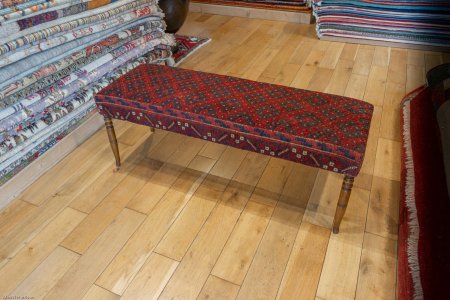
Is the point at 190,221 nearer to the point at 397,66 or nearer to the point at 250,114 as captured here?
the point at 250,114

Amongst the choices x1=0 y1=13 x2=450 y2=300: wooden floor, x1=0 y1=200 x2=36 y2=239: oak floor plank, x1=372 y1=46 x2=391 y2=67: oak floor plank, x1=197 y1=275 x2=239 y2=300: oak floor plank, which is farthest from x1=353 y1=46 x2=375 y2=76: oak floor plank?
x1=0 y1=200 x2=36 y2=239: oak floor plank

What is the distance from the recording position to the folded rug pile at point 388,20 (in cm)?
274

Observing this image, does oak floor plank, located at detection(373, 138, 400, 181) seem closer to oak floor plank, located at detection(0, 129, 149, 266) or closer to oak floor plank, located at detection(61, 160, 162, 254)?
oak floor plank, located at detection(61, 160, 162, 254)

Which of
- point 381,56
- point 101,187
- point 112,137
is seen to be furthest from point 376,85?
point 101,187

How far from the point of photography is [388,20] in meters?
2.86

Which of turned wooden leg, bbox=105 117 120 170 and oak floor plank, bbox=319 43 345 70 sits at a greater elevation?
turned wooden leg, bbox=105 117 120 170

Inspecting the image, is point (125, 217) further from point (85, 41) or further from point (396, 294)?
point (396, 294)

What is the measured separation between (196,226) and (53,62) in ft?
3.42

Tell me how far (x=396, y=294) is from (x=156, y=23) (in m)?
2.05

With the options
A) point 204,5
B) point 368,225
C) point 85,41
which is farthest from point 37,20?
point 204,5

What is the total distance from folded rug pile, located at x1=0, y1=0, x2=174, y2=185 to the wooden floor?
21 cm

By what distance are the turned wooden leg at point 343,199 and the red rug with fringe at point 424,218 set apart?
237 mm

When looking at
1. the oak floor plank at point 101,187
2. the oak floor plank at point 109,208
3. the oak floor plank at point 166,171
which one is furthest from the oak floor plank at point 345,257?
the oak floor plank at point 101,187

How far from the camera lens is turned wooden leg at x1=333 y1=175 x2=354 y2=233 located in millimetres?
1203
